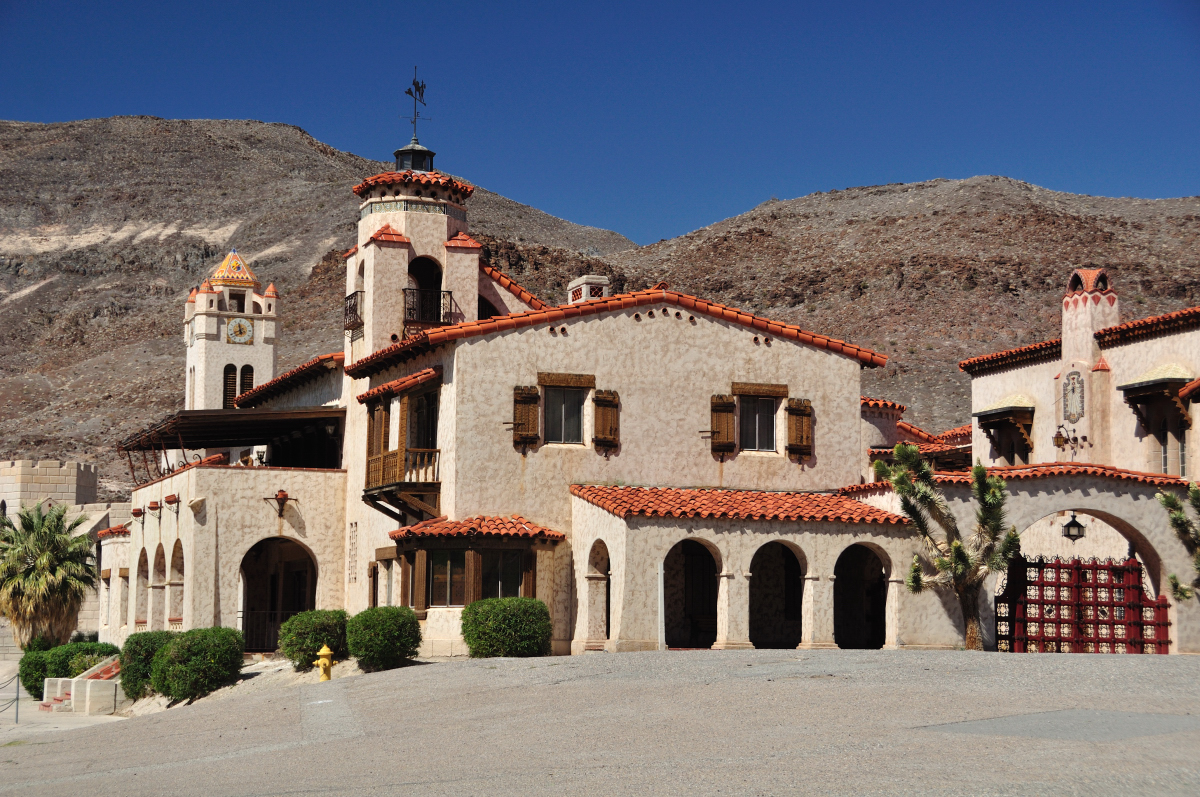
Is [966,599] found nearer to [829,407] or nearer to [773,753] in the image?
[829,407]

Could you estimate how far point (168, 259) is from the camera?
14788 cm

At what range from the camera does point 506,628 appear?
2766cm

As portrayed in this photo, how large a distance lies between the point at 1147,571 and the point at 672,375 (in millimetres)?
10480

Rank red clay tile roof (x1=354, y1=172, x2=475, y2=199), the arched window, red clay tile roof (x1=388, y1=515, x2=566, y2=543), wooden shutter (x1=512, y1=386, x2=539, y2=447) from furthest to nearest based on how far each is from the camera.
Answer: the arched window → red clay tile roof (x1=354, y1=172, x2=475, y2=199) → wooden shutter (x1=512, y1=386, x2=539, y2=447) → red clay tile roof (x1=388, y1=515, x2=566, y2=543)

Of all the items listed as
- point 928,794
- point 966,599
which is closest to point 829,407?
point 966,599

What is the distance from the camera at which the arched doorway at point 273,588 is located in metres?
38.3

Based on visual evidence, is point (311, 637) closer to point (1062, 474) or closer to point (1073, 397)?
point (1062, 474)

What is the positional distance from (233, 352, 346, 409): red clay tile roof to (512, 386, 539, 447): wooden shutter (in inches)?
311

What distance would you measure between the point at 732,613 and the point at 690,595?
281cm

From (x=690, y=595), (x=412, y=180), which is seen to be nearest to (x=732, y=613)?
(x=690, y=595)

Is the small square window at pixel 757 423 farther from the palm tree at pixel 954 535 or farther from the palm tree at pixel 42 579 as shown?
the palm tree at pixel 42 579

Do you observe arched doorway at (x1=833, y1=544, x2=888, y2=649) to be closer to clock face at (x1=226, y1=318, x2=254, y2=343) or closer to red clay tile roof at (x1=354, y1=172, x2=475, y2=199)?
red clay tile roof at (x1=354, y1=172, x2=475, y2=199)

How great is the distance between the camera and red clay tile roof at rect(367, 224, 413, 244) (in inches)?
1378

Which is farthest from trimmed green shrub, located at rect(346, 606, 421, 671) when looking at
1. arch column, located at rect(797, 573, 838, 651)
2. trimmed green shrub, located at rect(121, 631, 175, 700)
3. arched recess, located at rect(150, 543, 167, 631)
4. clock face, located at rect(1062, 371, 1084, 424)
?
clock face, located at rect(1062, 371, 1084, 424)
